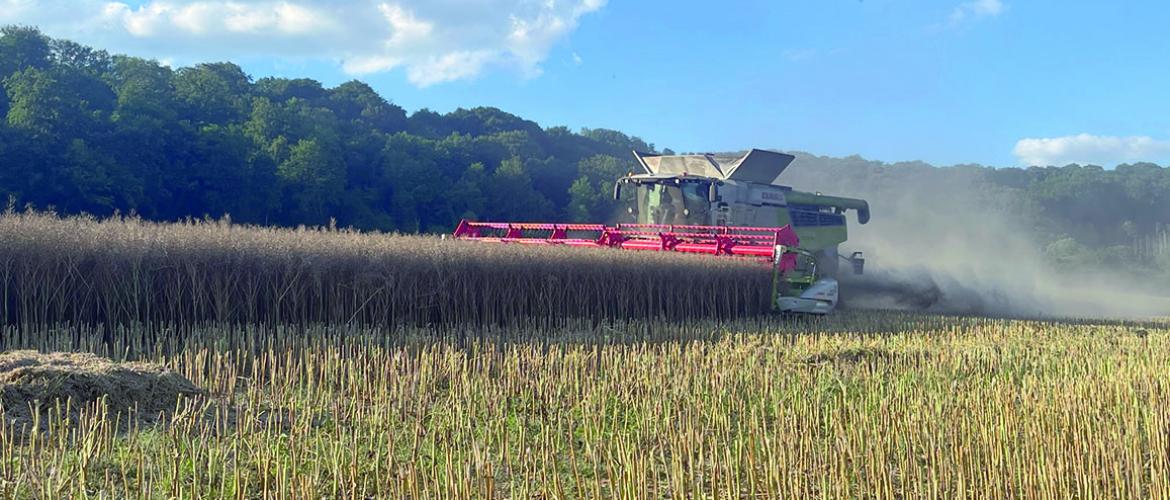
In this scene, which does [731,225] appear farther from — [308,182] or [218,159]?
[218,159]

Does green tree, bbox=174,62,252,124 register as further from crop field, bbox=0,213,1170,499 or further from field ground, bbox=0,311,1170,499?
field ground, bbox=0,311,1170,499

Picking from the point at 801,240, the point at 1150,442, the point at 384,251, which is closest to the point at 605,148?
the point at 801,240

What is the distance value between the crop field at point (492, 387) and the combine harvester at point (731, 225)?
5.34ft

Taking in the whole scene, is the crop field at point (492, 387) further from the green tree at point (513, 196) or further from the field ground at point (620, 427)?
the green tree at point (513, 196)

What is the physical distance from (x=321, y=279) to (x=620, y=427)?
5.37 m

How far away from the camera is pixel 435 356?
712 centimetres

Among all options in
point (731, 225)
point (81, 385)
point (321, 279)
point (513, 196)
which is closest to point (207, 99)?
point (513, 196)

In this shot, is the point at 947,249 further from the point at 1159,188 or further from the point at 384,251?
the point at 1159,188

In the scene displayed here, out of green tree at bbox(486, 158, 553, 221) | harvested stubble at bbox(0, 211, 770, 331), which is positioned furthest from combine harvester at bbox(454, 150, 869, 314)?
green tree at bbox(486, 158, 553, 221)

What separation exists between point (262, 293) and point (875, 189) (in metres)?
28.1

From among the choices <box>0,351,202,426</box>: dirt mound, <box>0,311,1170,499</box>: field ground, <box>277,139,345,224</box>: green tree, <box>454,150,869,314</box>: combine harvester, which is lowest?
<box>0,311,1170,499</box>: field ground

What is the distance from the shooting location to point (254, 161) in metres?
36.3

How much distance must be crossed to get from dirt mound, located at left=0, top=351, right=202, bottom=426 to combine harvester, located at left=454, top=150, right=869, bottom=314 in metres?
7.52

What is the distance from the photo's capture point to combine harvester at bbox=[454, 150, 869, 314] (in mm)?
13586
